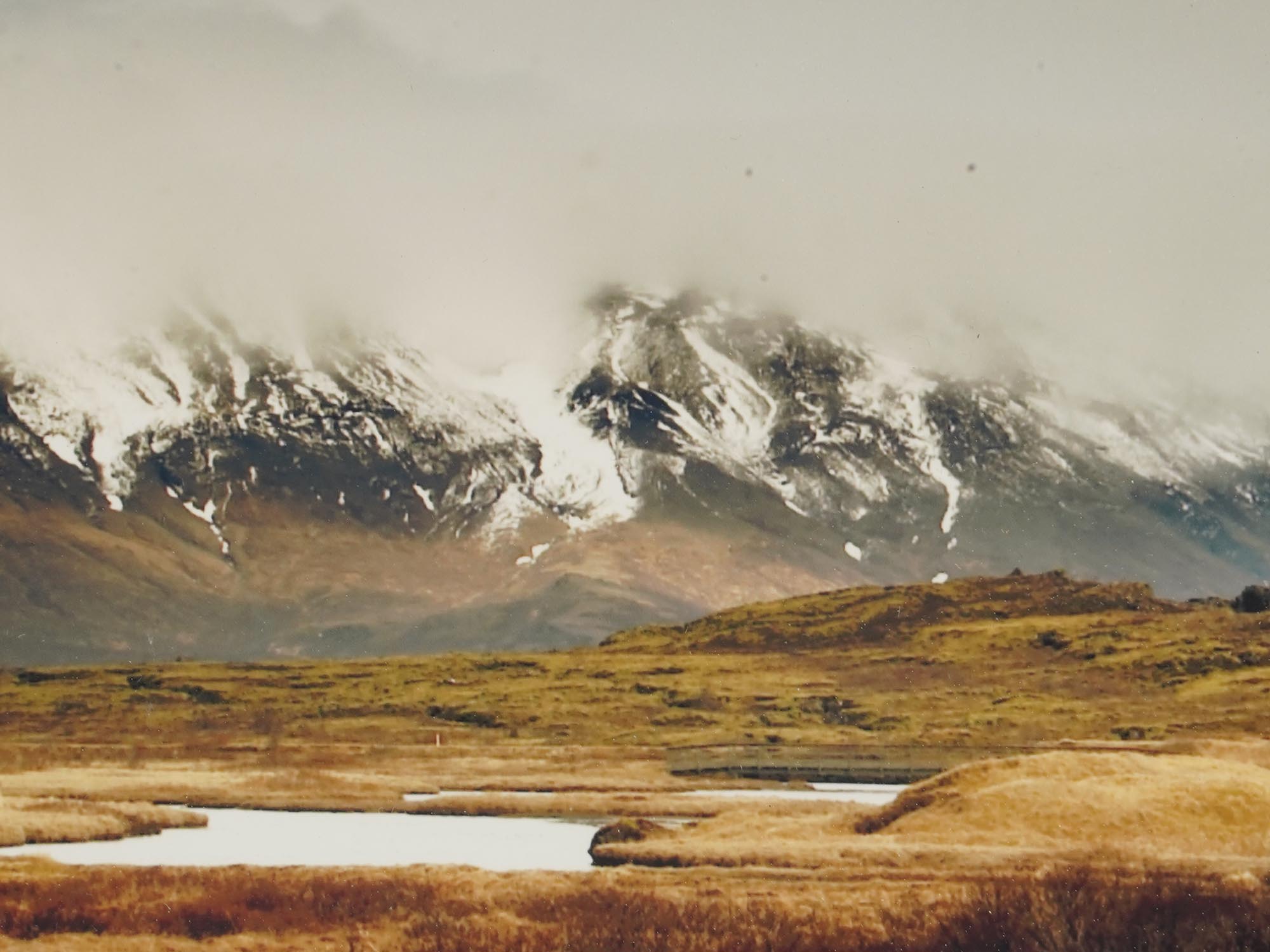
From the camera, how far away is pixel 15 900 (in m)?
38.7

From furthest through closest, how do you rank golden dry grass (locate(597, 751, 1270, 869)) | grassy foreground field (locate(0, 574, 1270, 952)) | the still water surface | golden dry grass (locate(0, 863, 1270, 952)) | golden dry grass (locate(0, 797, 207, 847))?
golden dry grass (locate(0, 797, 207, 847)) → the still water surface → golden dry grass (locate(597, 751, 1270, 869)) → grassy foreground field (locate(0, 574, 1270, 952)) → golden dry grass (locate(0, 863, 1270, 952))

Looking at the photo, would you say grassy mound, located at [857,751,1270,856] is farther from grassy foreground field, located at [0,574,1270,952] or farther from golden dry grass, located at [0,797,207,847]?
golden dry grass, located at [0,797,207,847]

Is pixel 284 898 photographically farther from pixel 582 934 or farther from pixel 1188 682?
pixel 1188 682

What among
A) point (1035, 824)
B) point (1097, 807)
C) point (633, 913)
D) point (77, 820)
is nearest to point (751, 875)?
point (1035, 824)

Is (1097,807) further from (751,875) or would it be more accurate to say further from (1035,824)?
(751,875)

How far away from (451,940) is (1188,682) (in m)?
158

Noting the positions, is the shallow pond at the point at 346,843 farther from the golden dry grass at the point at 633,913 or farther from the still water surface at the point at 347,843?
the golden dry grass at the point at 633,913

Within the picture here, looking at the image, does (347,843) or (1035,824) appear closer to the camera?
(1035,824)

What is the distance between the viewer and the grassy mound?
174 ft

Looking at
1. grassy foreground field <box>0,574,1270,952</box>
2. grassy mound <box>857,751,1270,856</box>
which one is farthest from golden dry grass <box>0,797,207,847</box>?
grassy mound <box>857,751,1270,856</box>

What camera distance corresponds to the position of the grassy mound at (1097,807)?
53.0 meters

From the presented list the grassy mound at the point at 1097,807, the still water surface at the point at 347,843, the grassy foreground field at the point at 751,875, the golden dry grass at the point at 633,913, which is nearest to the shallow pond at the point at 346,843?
the still water surface at the point at 347,843

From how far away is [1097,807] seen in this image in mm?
54844

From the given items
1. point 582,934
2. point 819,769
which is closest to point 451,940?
point 582,934
